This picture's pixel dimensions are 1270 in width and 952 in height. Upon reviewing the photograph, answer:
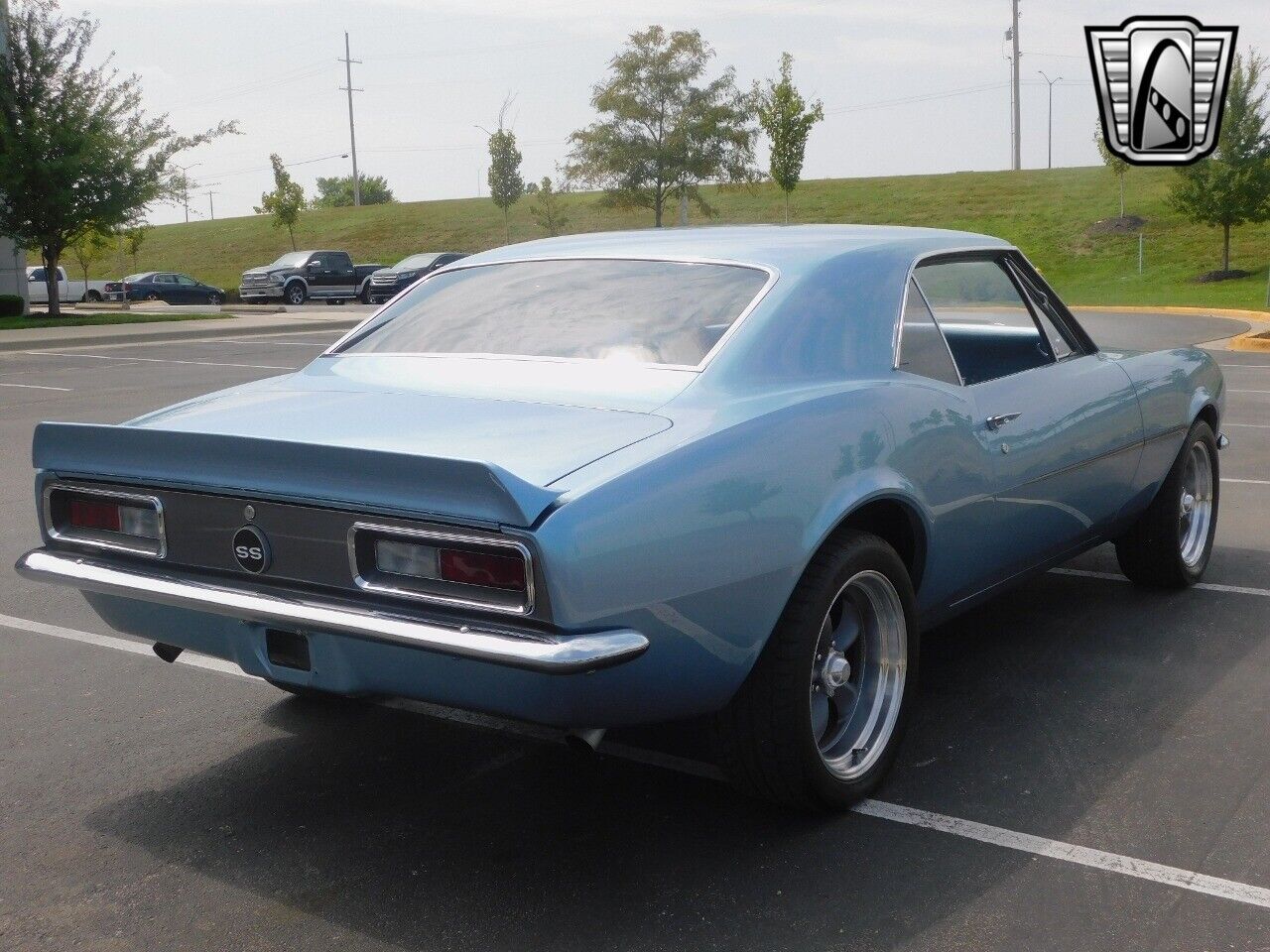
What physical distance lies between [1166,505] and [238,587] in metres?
3.74

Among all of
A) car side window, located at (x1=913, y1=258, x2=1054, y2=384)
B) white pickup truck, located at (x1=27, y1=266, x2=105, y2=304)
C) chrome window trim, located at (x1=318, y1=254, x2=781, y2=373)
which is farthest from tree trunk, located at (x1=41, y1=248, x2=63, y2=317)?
car side window, located at (x1=913, y1=258, x2=1054, y2=384)

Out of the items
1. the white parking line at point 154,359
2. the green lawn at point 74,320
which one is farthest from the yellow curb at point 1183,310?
the green lawn at point 74,320

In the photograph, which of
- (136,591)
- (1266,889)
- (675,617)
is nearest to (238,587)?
(136,591)

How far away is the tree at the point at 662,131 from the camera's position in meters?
50.2

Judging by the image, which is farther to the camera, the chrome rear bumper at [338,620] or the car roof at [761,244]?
the car roof at [761,244]

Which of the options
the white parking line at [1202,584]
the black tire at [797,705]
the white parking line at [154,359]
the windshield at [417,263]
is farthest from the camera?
the windshield at [417,263]

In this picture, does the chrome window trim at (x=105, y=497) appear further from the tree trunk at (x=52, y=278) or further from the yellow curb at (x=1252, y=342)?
the tree trunk at (x=52, y=278)

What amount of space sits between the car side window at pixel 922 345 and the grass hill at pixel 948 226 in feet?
88.2

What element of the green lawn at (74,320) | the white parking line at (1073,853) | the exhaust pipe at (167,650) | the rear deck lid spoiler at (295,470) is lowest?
the white parking line at (1073,853)

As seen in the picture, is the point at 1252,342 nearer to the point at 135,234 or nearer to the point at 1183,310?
the point at 1183,310

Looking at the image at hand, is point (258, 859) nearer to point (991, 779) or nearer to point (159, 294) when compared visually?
point (991, 779)

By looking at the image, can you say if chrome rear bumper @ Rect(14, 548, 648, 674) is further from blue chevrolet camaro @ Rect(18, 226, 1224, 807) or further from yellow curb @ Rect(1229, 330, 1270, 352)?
yellow curb @ Rect(1229, 330, 1270, 352)

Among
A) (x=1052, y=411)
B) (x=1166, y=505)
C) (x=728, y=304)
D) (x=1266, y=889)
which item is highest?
(x=728, y=304)

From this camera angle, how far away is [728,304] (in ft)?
12.2
